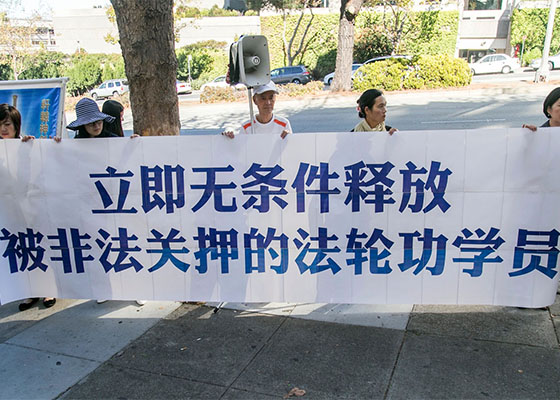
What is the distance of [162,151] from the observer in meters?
3.18

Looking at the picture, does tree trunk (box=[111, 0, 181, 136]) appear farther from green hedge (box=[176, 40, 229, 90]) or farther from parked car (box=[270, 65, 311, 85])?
green hedge (box=[176, 40, 229, 90])

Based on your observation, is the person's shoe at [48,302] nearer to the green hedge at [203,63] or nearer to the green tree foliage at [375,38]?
the green tree foliage at [375,38]

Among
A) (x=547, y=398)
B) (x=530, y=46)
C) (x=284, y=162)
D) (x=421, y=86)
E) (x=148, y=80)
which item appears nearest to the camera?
(x=547, y=398)

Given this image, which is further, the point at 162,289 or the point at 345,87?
the point at 345,87

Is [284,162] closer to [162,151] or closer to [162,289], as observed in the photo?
[162,151]

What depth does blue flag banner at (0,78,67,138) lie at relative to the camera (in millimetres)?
4977

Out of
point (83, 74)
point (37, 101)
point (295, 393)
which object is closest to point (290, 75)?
point (83, 74)

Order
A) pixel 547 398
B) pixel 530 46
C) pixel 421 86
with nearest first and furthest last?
1. pixel 547 398
2. pixel 421 86
3. pixel 530 46

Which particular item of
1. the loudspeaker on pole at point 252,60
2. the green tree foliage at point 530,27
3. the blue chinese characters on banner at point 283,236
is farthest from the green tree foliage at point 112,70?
the blue chinese characters on banner at point 283,236

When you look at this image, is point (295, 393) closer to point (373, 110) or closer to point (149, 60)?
point (373, 110)

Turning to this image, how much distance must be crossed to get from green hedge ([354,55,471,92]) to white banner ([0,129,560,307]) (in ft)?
55.9

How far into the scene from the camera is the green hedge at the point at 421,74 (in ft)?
63.1

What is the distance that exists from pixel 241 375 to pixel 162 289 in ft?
2.90

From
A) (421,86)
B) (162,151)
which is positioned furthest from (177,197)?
(421,86)
